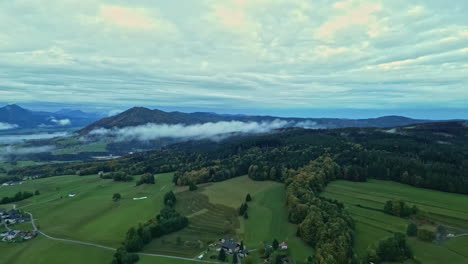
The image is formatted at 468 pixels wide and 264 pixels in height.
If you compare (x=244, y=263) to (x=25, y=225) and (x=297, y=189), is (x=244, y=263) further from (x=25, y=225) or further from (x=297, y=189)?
(x=25, y=225)

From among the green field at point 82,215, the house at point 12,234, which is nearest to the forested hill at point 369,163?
the green field at point 82,215

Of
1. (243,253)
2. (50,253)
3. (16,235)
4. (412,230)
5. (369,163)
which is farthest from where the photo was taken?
(369,163)

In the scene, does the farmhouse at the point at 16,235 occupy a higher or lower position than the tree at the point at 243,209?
lower

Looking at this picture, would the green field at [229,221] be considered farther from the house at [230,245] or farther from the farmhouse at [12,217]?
the farmhouse at [12,217]

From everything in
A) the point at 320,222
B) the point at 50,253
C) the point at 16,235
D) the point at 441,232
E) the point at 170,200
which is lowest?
the point at 16,235

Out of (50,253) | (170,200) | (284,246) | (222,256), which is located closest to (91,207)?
(170,200)

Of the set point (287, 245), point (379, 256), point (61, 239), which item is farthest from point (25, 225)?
point (379, 256)

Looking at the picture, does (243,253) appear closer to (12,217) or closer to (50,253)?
(50,253)
